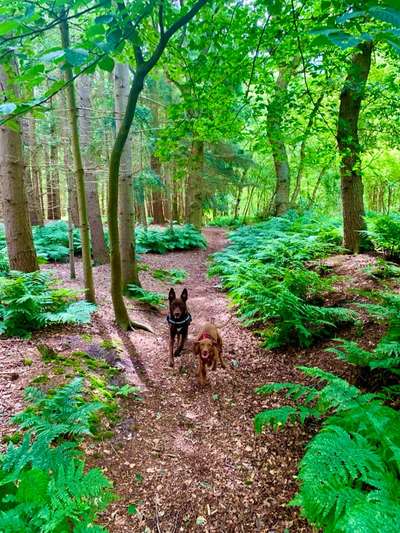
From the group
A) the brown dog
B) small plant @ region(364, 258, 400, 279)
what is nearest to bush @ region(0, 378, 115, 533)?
the brown dog

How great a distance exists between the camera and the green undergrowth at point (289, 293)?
17.1 feet

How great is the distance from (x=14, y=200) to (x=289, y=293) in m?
4.64

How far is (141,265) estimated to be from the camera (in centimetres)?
1029

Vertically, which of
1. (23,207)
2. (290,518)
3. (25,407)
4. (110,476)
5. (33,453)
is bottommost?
(290,518)

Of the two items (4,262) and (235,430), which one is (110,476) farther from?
(4,262)

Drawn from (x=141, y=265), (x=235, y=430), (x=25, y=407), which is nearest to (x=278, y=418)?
(x=235, y=430)

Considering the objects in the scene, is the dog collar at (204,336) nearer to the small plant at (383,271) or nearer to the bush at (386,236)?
the small plant at (383,271)

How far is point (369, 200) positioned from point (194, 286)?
1003 inches

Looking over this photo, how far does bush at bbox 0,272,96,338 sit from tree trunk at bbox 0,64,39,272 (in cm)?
50

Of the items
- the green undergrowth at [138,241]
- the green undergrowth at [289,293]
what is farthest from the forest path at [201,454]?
the green undergrowth at [138,241]

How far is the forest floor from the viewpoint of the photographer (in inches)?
109

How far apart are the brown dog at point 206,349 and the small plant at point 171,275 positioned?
491 centimetres

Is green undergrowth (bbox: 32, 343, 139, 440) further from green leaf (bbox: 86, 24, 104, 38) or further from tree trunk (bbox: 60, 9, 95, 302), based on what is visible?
green leaf (bbox: 86, 24, 104, 38)

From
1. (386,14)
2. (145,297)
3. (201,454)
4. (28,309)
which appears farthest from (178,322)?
(386,14)
